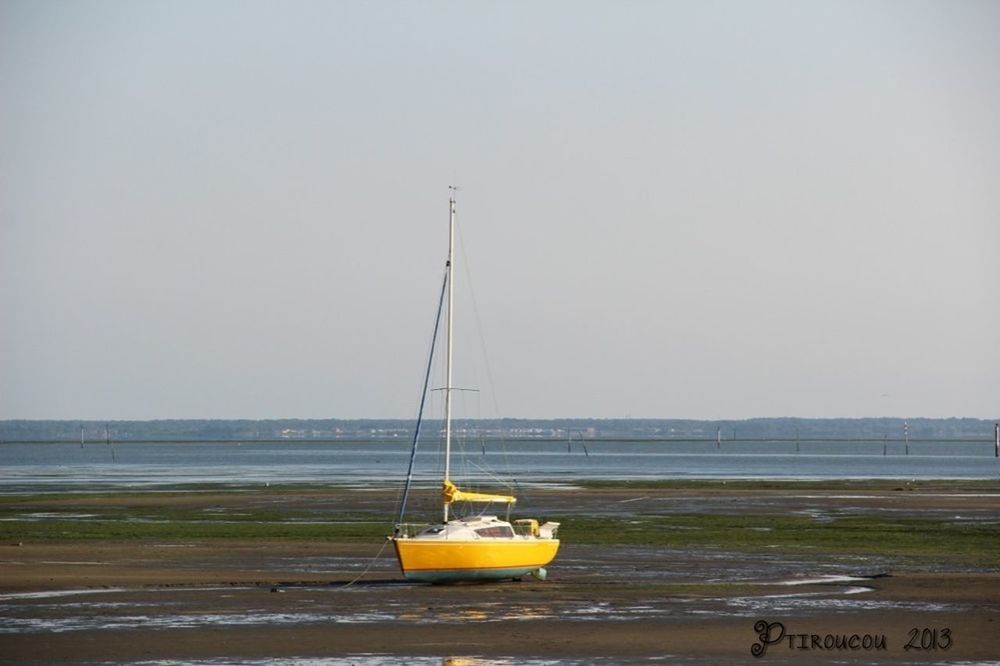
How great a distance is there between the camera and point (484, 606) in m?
36.2

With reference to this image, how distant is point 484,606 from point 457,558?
387 centimetres

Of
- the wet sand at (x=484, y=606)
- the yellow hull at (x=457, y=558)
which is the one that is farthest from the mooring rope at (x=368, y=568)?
the yellow hull at (x=457, y=558)

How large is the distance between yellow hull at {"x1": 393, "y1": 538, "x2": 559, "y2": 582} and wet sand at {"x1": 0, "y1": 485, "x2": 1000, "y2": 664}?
438 mm

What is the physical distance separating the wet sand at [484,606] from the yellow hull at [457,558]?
438 mm

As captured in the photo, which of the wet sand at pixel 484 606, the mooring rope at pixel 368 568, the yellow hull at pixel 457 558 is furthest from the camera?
the mooring rope at pixel 368 568

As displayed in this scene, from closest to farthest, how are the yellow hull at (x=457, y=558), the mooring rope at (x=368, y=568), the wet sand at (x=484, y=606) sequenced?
1. the wet sand at (x=484, y=606)
2. the yellow hull at (x=457, y=558)
3. the mooring rope at (x=368, y=568)

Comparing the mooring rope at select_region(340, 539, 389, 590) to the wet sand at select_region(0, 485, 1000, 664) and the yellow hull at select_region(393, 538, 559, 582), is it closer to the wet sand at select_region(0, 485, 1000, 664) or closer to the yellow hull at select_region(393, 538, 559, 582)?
the wet sand at select_region(0, 485, 1000, 664)

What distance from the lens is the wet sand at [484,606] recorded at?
98.3 ft

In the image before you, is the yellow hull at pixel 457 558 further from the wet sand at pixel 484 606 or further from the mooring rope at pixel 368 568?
the mooring rope at pixel 368 568

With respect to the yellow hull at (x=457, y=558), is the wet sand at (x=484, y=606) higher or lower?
lower

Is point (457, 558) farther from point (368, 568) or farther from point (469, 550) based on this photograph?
point (368, 568)

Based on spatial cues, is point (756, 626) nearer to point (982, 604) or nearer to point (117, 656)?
point (982, 604)

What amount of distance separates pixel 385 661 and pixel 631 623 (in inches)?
265

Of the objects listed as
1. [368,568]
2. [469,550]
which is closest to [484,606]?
[469,550]
